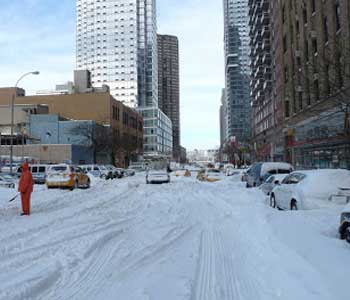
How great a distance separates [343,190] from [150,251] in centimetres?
583

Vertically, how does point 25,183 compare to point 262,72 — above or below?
below

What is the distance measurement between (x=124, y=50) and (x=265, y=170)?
15354 centimetres

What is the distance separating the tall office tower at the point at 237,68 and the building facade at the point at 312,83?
9511cm

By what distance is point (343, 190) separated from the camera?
11.1 metres

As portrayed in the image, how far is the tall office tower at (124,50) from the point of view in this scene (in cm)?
16750

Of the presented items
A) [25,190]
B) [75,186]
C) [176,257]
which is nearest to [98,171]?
[75,186]

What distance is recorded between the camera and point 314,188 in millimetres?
11672

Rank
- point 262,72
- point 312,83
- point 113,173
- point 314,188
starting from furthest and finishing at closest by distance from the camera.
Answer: point 262,72, point 113,173, point 312,83, point 314,188

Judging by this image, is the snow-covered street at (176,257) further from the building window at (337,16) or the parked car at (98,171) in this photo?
the parked car at (98,171)

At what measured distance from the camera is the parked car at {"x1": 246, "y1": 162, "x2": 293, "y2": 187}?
2377 centimetres

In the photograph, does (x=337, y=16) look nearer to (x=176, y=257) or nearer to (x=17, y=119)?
(x=176, y=257)

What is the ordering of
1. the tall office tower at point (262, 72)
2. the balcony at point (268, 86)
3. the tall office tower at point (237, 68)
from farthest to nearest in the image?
the tall office tower at point (237, 68), the balcony at point (268, 86), the tall office tower at point (262, 72)

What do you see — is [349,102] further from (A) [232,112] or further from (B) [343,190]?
(A) [232,112]

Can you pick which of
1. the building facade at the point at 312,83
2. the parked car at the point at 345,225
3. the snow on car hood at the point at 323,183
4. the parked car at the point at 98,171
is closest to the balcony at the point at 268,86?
the building facade at the point at 312,83
